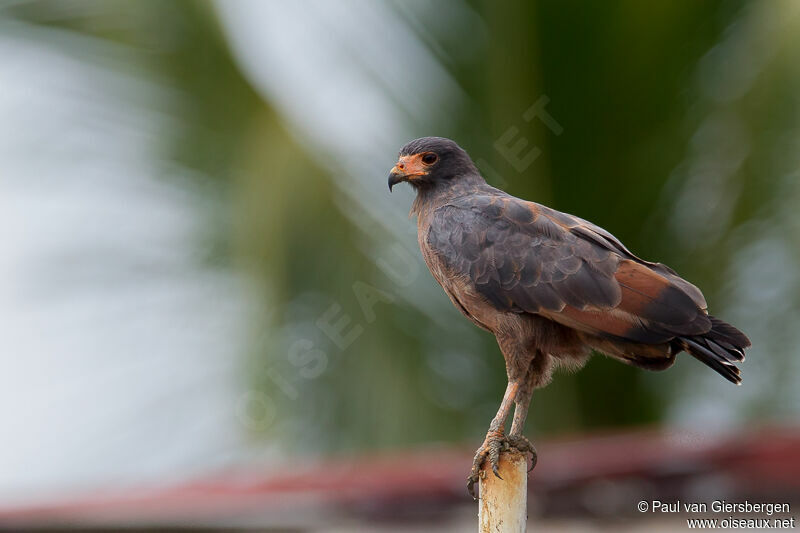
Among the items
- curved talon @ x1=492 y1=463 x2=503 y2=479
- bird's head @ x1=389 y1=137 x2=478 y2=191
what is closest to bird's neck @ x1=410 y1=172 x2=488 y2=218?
bird's head @ x1=389 y1=137 x2=478 y2=191

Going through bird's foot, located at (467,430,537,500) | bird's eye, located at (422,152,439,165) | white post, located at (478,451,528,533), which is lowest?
white post, located at (478,451,528,533)

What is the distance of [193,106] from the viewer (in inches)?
310

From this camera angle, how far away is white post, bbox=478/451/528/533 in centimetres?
356

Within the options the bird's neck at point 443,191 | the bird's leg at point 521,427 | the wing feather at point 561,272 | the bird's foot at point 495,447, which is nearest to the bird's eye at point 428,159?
the bird's neck at point 443,191

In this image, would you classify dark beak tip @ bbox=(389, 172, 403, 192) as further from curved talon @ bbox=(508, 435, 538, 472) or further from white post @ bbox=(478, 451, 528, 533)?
white post @ bbox=(478, 451, 528, 533)

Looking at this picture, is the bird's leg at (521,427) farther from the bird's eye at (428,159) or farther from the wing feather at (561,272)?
the bird's eye at (428,159)

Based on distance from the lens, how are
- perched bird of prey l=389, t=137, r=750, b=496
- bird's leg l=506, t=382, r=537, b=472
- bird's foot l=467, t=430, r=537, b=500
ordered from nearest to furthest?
perched bird of prey l=389, t=137, r=750, b=496
bird's foot l=467, t=430, r=537, b=500
bird's leg l=506, t=382, r=537, b=472

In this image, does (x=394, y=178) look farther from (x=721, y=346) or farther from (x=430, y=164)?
(x=721, y=346)

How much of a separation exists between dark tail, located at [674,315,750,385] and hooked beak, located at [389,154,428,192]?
4.95ft

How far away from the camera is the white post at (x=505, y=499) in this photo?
3557mm

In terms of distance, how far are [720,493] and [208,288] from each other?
426cm

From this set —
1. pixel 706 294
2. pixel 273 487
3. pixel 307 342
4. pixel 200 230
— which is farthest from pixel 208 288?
pixel 706 294

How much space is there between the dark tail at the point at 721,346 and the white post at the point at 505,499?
80cm

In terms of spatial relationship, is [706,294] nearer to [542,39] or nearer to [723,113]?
[723,113]
